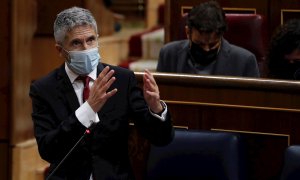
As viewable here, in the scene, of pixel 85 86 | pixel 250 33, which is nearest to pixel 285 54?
pixel 250 33

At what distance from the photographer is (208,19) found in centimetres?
131

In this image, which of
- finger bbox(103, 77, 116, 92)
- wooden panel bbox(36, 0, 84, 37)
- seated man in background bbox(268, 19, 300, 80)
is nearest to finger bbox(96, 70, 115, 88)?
finger bbox(103, 77, 116, 92)

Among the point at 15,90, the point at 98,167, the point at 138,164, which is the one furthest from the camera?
the point at 15,90

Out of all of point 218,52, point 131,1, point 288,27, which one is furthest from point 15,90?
point 131,1

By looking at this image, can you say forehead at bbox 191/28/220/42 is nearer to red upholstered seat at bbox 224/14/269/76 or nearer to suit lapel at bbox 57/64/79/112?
red upholstered seat at bbox 224/14/269/76

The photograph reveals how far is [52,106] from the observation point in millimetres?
930

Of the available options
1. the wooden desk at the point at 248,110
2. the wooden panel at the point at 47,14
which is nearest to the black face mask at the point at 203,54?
the wooden desk at the point at 248,110

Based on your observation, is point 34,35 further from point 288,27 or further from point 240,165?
point 240,165

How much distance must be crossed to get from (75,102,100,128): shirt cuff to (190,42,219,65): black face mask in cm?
48

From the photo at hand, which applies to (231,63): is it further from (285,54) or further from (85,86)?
(85,86)

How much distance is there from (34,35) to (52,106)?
2.88 ft

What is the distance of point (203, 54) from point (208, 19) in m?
0.06

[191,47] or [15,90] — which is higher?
[191,47]

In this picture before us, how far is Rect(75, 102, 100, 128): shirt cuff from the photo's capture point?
2.90 feet
